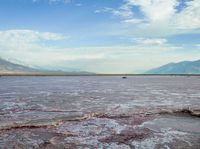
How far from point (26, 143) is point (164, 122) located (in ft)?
43.9

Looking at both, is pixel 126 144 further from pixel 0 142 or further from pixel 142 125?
pixel 0 142

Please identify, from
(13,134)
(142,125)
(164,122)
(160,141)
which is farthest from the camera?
(164,122)

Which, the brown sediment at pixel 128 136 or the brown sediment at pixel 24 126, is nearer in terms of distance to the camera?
the brown sediment at pixel 128 136

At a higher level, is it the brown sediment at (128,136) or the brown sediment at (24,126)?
the brown sediment at (128,136)

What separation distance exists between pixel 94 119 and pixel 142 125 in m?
5.28

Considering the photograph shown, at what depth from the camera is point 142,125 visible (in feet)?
74.0

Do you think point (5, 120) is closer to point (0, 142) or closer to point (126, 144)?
point (0, 142)

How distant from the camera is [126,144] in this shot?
55.1ft

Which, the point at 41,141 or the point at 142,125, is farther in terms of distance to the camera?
Answer: the point at 142,125

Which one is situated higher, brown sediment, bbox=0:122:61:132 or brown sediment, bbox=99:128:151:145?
brown sediment, bbox=99:128:151:145

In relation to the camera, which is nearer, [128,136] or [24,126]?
[128,136]

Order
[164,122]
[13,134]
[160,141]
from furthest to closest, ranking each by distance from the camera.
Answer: [164,122] → [13,134] → [160,141]

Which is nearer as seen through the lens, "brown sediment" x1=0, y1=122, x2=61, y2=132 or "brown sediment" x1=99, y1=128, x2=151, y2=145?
"brown sediment" x1=99, y1=128, x2=151, y2=145

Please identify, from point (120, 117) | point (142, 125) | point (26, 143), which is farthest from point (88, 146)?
point (120, 117)
